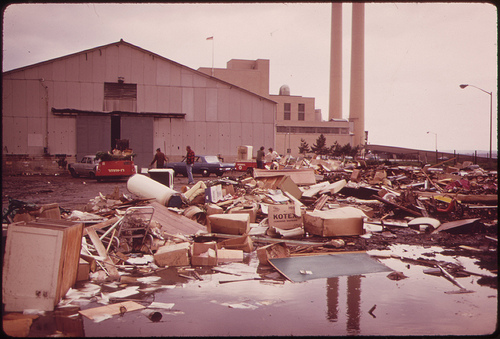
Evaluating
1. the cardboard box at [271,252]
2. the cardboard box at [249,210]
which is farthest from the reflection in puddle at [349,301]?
the cardboard box at [249,210]

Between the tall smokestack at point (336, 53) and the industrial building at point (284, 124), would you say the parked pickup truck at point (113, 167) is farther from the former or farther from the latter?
the industrial building at point (284, 124)

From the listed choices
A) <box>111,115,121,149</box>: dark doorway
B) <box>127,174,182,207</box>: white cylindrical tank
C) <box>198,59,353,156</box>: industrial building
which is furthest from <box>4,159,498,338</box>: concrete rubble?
<box>198,59,353,156</box>: industrial building

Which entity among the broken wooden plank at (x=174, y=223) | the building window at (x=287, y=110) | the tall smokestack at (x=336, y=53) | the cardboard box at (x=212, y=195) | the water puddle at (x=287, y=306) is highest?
the tall smokestack at (x=336, y=53)

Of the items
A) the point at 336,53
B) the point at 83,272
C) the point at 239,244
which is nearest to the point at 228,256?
the point at 239,244

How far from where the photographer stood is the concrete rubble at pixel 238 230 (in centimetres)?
545

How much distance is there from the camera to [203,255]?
6.12 meters

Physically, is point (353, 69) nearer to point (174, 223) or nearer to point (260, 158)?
point (260, 158)

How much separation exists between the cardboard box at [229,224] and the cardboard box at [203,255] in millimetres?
1330

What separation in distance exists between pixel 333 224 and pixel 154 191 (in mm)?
4459

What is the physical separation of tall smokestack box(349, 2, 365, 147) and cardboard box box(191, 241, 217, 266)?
55911 millimetres

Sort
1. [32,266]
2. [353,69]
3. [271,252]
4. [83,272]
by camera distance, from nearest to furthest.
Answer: [32,266] → [83,272] → [271,252] → [353,69]

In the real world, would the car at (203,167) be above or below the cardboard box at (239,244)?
above

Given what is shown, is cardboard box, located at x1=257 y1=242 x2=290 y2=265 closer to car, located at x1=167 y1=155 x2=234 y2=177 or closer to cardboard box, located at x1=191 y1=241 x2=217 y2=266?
cardboard box, located at x1=191 y1=241 x2=217 y2=266

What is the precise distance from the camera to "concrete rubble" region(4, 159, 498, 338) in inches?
215
